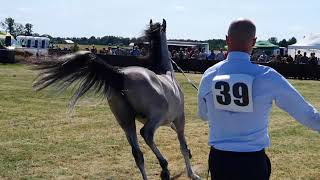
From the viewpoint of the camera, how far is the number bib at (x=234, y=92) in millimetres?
3387

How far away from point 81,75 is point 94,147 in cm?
324

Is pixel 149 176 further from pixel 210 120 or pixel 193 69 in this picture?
pixel 193 69

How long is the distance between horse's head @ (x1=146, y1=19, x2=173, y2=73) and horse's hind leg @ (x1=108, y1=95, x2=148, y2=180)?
1.71 m

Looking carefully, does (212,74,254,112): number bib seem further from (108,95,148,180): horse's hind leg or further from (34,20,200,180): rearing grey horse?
(108,95,148,180): horse's hind leg

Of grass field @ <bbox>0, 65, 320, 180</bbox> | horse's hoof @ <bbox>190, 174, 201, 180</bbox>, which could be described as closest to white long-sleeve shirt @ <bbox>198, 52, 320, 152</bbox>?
grass field @ <bbox>0, 65, 320, 180</bbox>

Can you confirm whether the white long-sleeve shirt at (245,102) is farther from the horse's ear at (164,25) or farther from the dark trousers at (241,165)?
the horse's ear at (164,25)

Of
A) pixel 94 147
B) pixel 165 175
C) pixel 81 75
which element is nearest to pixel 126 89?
pixel 81 75

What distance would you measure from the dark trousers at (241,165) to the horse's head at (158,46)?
15.9 ft

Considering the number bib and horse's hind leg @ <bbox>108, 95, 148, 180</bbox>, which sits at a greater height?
the number bib

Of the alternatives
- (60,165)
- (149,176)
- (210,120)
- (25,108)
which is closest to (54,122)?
(25,108)

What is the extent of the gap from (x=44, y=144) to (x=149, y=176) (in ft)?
9.22

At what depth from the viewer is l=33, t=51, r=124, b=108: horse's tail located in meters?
6.23

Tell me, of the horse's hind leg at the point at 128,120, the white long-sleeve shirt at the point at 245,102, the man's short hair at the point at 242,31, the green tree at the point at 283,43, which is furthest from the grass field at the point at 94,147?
the green tree at the point at 283,43

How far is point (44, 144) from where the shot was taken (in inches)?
376
